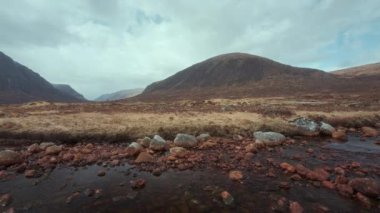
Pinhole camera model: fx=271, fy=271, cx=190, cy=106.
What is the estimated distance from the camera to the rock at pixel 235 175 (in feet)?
43.9

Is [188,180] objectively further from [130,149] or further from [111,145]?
[111,145]

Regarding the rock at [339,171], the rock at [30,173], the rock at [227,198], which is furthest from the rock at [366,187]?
the rock at [30,173]

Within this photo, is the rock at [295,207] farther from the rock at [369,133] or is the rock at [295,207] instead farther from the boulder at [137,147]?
the rock at [369,133]

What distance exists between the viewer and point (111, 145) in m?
20.1

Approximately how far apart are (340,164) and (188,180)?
8.80 m

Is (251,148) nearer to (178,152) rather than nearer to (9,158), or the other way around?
(178,152)

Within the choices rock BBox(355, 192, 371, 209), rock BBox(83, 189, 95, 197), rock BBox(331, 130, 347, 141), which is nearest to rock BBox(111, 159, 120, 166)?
rock BBox(83, 189, 95, 197)

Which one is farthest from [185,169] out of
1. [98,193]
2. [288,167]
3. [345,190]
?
[345,190]

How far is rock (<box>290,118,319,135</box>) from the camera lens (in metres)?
23.2

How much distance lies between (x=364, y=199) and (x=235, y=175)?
17.9 ft

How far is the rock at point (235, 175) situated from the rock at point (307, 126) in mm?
11943

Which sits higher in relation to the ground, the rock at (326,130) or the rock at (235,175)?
the rock at (326,130)

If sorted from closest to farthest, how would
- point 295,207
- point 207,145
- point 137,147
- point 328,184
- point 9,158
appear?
point 295,207
point 328,184
point 9,158
point 137,147
point 207,145

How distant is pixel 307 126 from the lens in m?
23.9
